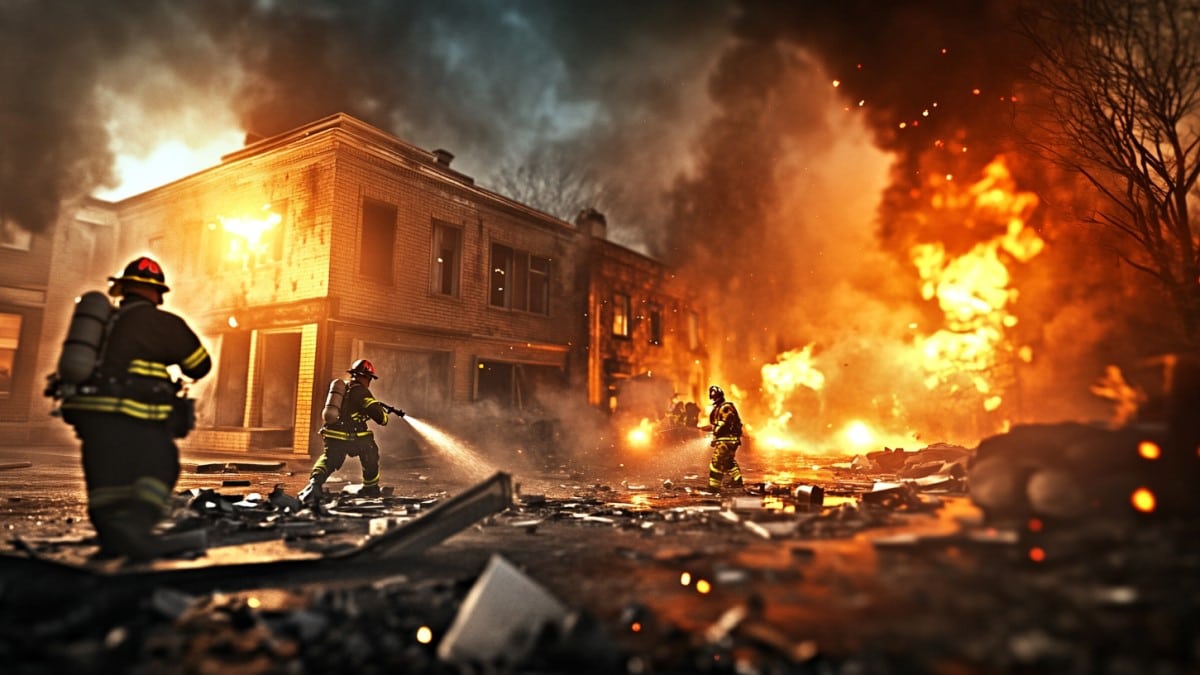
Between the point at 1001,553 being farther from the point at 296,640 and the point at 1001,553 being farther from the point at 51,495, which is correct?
the point at 51,495

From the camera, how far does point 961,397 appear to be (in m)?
12.9

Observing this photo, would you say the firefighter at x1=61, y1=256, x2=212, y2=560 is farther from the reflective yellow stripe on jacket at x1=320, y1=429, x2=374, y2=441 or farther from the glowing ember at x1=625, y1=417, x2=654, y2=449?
the glowing ember at x1=625, y1=417, x2=654, y2=449

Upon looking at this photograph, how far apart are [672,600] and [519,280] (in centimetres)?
1618

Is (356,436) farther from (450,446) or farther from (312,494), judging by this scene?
(450,446)

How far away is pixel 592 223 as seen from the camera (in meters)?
22.7

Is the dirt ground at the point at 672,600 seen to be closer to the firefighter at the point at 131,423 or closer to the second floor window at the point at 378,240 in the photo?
the firefighter at the point at 131,423

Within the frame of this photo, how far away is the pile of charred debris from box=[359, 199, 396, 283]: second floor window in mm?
9897

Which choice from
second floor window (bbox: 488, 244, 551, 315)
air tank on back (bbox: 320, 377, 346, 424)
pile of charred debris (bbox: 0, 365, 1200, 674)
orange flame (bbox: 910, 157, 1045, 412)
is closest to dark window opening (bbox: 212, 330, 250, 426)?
second floor window (bbox: 488, 244, 551, 315)

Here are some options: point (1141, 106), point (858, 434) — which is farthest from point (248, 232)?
point (858, 434)

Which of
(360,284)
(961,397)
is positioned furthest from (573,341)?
(961,397)

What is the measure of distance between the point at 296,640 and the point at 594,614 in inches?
59.9

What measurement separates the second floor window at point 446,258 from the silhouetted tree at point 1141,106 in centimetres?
1343

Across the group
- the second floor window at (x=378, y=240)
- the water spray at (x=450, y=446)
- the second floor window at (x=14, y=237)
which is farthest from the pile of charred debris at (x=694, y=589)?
the second floor window at (x=14, y=237)

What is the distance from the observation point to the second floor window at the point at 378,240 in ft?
49.7
